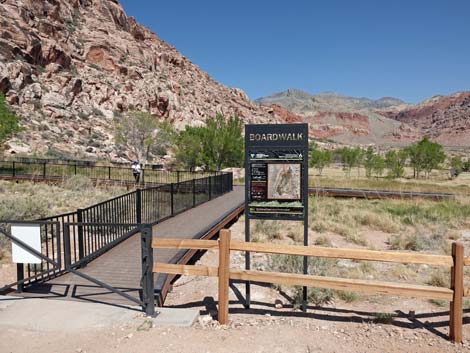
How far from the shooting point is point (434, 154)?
146 feet

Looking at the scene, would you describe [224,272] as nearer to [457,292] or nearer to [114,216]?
[457,292]

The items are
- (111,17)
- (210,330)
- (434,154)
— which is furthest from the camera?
(111,17)

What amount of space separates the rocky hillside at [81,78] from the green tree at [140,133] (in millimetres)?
2751

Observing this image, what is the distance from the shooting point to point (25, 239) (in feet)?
18.1

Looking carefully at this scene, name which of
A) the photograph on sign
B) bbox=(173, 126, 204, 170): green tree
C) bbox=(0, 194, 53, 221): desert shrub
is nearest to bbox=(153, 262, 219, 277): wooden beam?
the photograph on sign

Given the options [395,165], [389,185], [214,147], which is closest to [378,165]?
[395,165]

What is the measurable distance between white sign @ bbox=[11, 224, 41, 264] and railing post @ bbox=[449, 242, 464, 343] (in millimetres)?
5865

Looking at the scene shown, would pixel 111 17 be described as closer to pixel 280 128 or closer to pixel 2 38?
pixel 2 38

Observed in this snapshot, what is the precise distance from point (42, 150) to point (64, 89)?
20.1 m

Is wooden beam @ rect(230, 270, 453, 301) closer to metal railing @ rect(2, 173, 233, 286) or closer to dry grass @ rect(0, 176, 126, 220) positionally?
metal railing @ rect(2, 173, 233, 286)

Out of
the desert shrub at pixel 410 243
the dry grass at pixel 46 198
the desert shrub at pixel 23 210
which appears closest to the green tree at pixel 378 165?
the dry grass at pixel 46 198

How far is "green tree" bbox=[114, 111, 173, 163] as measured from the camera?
1710 inches

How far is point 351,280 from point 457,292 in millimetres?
1334

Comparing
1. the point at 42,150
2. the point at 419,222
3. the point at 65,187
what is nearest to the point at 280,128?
the point at 419,222
